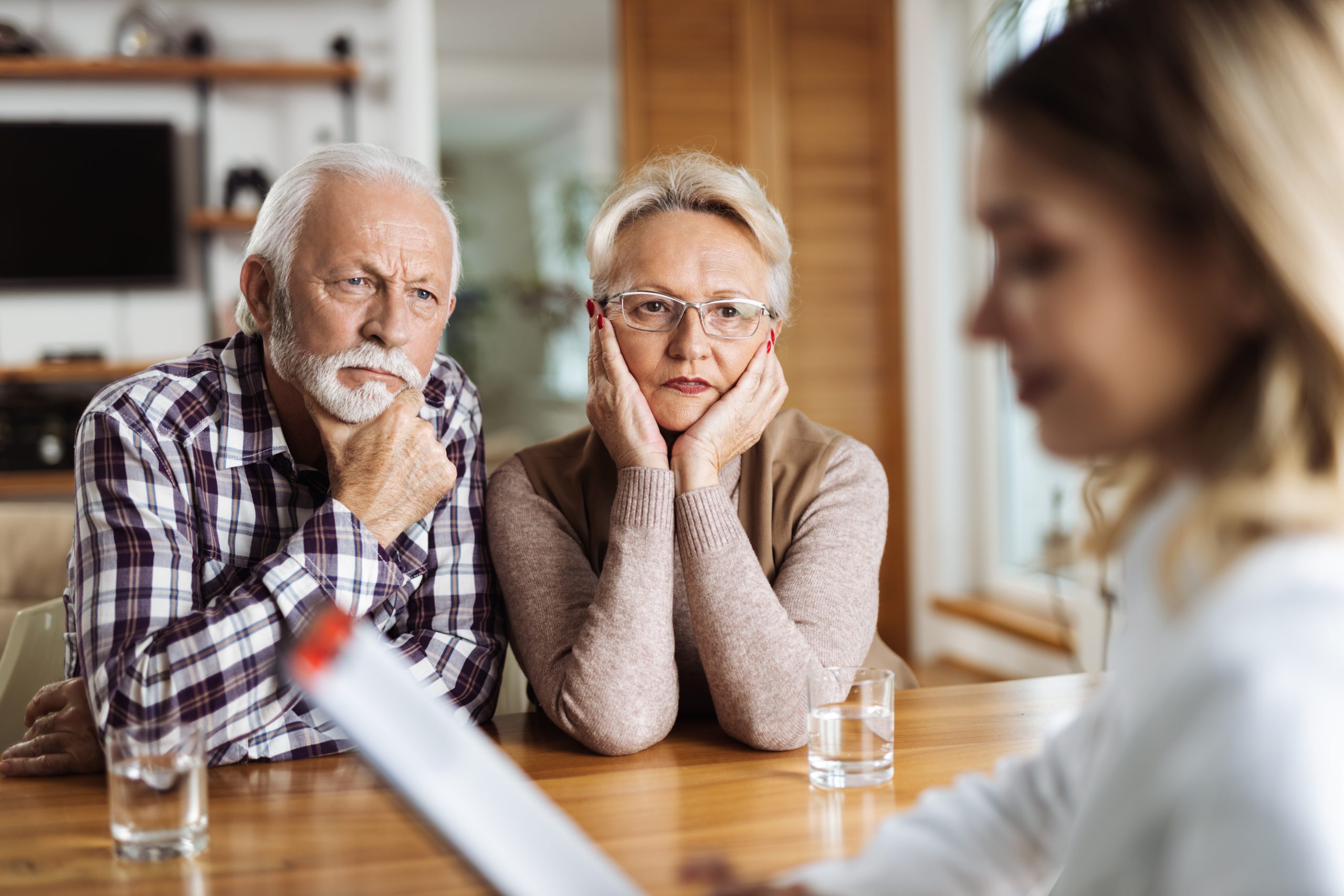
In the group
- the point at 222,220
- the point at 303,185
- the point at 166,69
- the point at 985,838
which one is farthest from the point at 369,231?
the point at 166,69

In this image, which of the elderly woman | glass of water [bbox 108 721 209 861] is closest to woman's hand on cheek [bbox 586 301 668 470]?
the elderly woman

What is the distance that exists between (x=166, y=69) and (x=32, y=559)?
2472 mm

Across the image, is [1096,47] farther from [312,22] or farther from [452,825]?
[312,22]

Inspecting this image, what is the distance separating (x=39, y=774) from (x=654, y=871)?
2.30 feet

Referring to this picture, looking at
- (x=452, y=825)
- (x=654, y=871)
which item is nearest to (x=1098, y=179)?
(x=452, y=825)

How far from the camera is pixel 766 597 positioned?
1248 millimetres

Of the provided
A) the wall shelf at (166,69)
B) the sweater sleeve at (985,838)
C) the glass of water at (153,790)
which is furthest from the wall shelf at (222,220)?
the sweater sleeve at (985,838)

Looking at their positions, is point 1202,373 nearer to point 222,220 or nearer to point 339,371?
point 339,371

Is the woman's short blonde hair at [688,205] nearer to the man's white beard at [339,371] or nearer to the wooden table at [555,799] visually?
the man's white beard at [339,371]

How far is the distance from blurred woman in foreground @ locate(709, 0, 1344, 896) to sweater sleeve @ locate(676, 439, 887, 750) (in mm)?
524

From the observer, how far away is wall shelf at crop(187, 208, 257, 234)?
3.94m

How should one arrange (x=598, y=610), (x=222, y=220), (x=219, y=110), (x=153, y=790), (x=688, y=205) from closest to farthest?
1. (x=153, y=790)
2. (x=598, y=610)
3. (x=688, y=205)
4. (x=222, y=220)
5. (x=219, y=110)

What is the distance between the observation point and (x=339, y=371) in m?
1.40

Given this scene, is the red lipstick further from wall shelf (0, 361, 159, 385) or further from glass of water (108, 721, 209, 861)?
wall shelf (0, 361, 159, 385)
